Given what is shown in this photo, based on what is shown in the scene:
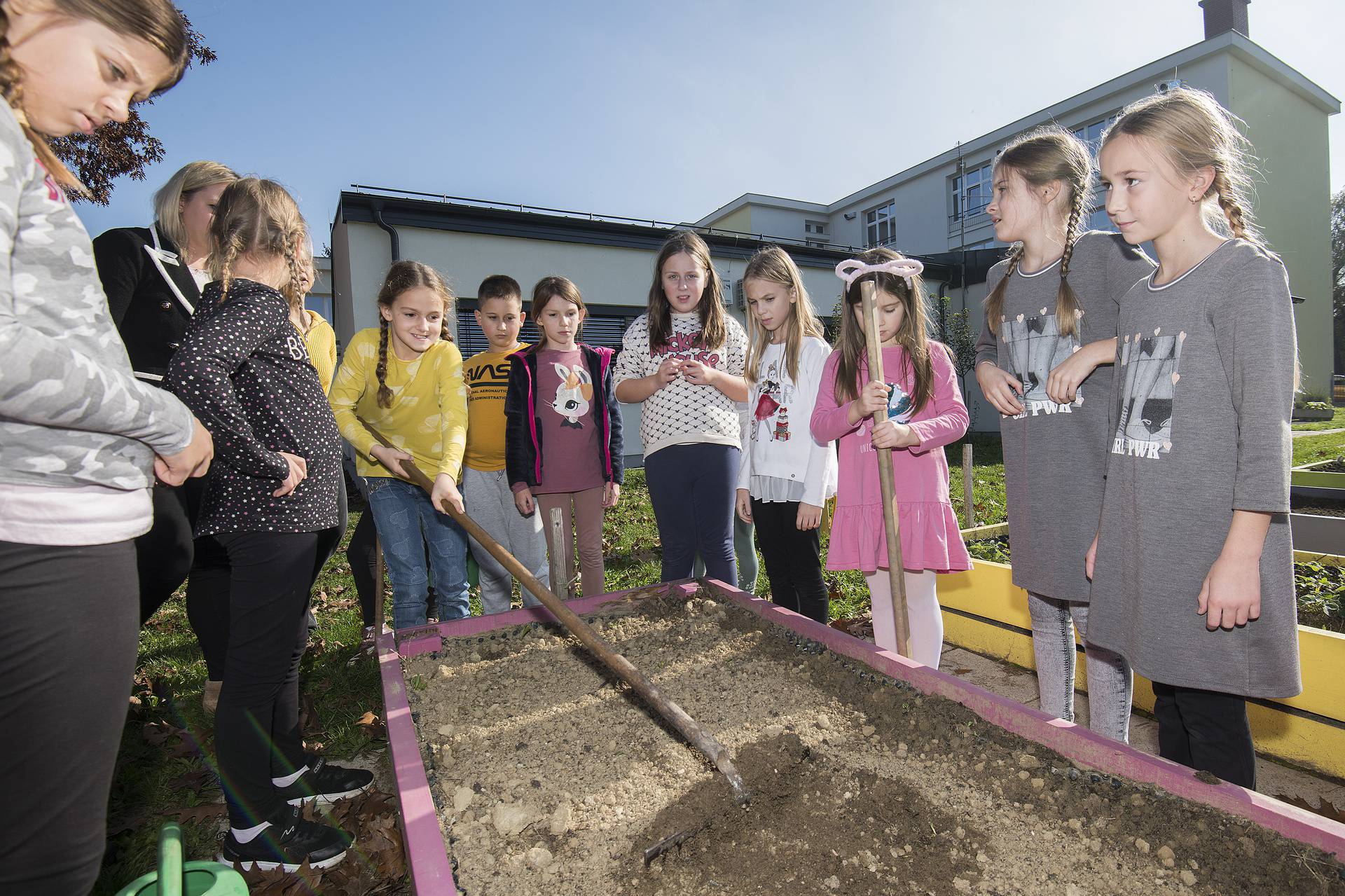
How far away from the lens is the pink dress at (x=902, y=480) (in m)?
2.57

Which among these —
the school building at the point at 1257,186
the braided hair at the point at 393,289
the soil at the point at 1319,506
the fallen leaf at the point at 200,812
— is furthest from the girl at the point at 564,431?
the school building at the point at 1257,186

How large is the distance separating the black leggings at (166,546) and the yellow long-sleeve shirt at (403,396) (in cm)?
95

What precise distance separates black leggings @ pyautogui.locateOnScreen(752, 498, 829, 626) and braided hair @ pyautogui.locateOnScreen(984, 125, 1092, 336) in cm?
125

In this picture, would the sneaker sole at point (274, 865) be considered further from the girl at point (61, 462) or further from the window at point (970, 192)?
the window at point (970, 192)

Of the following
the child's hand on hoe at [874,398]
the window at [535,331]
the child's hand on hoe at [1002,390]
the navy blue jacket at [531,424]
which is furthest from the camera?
the window at [535,331]

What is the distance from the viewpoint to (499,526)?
3617 millimetres

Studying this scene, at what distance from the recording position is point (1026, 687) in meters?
2.95

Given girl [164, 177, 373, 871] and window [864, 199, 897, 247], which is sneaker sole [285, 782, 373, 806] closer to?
girl [164, 177, 373, 871]

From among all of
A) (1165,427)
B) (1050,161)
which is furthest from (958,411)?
(1165,427)

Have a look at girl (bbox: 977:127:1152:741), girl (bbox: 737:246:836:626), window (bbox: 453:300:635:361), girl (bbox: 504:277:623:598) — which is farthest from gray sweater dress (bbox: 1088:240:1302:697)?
window (bbox: 453:300:635:361)

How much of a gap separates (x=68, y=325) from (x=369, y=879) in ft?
5.48

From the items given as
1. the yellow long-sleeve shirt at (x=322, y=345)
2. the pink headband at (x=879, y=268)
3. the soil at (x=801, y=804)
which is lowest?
the soil at (x=801, y=804)

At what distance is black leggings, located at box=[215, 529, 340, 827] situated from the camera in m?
1.83

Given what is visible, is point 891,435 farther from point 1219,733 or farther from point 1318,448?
point 1318,448
